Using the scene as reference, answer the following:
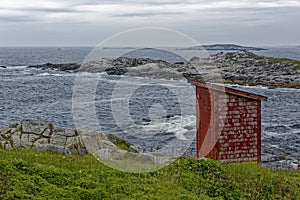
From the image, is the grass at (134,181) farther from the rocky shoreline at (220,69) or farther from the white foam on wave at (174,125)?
the rocky shoreline at (220,69)

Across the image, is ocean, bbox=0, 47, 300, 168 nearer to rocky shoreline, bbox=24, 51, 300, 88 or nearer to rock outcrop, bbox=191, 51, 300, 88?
rock outcrop, bbox=191, 51, 300, 88

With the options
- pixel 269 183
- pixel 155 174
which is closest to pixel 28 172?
pixel 155 174

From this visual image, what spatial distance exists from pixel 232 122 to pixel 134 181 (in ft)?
20.1

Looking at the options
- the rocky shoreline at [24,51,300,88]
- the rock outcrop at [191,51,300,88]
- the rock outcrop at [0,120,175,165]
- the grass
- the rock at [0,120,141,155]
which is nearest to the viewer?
the grass

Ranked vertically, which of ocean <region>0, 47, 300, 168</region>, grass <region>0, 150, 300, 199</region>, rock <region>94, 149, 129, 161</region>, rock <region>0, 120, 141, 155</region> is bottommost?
ocean <region>0, 47, 300, 168</region>

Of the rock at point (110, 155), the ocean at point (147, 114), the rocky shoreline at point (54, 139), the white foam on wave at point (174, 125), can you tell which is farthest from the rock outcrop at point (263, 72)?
the rock at point (110, 155)

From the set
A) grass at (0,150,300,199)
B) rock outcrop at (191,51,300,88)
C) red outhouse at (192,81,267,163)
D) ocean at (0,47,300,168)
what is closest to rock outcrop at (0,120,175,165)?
red outhouse at (192,81,267,163)

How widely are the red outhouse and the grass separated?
3.10 metres

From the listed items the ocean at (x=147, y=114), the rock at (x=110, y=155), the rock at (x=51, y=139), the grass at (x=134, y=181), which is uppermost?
the grass at (x=134, y=181)

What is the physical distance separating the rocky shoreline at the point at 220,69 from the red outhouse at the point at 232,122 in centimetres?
4601

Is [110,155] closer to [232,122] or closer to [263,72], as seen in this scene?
[232,122]

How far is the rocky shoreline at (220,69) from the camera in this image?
64.4 metres

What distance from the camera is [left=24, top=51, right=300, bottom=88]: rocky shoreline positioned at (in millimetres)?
64375

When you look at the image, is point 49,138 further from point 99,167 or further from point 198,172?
point 198,172
